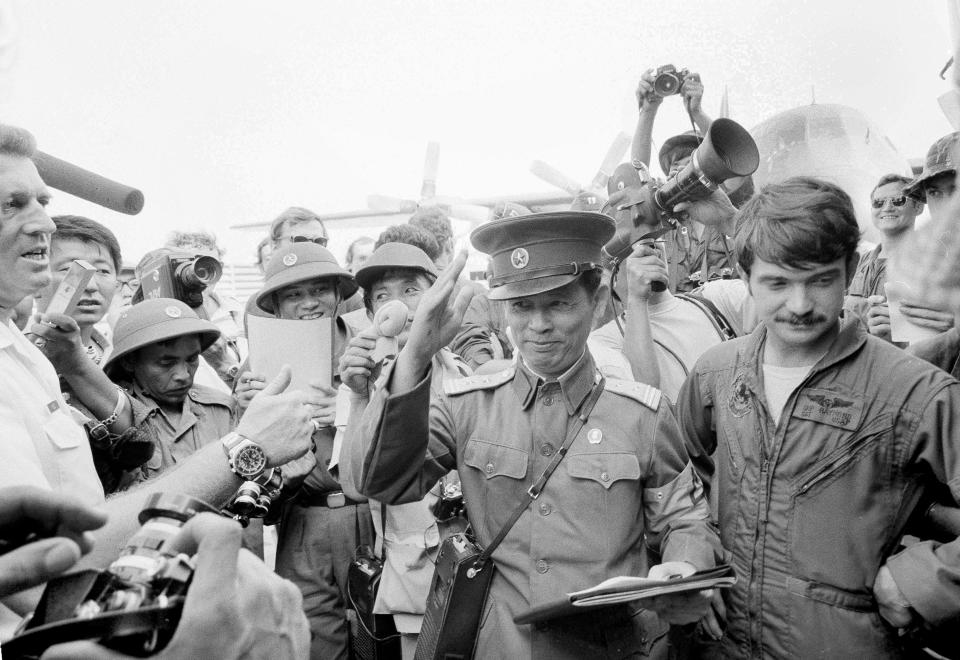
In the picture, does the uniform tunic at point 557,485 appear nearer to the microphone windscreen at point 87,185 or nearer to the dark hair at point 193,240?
the microphone windscreen at point 87,185

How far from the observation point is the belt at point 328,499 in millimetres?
3062

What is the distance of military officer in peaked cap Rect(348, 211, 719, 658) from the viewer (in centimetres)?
181

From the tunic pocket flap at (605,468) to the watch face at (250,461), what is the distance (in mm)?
893

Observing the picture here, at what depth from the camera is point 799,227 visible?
2033 millimetres

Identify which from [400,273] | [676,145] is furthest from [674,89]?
[400,273]

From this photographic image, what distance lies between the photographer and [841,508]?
186cm

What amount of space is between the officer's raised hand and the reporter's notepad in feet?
3.20

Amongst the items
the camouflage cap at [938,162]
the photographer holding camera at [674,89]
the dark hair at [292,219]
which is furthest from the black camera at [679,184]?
Answer: the dark hair at [292,219]

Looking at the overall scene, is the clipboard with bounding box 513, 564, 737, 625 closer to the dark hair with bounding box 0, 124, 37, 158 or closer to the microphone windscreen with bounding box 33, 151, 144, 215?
the microphone windscreen with bounding box 33, 151, 144, 215

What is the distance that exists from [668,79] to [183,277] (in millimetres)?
3097

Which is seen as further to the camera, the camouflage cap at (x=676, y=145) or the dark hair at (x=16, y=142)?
the camouflage cap at (x=676, y=145)

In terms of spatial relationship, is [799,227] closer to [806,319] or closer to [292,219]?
[806,319]

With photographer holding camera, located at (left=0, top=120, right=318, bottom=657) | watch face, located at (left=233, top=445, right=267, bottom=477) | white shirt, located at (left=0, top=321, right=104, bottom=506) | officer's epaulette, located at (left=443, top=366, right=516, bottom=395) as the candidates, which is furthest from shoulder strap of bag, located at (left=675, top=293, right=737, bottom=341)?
white shirt, located at (left=0, top=321, right=104, bottom=506)

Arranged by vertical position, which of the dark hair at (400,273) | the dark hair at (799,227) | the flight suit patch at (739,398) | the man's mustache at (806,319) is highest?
the dark hair at (799,227)
